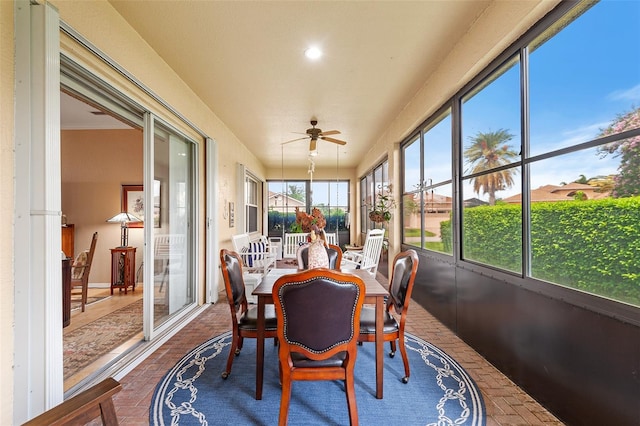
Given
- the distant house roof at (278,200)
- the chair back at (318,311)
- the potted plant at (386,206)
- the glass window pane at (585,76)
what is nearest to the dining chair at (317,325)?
the chair back at (318,311)

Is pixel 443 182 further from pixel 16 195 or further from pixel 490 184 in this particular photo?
pixel 16 195

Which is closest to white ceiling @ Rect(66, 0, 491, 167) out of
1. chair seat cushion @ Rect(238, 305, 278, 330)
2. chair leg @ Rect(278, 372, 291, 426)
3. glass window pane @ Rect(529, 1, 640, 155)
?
glass window pane @ Rect(529, 1, 640, 155)

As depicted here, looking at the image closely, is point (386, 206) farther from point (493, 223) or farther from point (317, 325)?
point (317, 325)

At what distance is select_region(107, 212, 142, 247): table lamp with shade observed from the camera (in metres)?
4.58

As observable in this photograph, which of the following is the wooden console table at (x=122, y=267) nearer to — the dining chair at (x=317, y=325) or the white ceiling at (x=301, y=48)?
the white ceiling at (x=301, y=48)

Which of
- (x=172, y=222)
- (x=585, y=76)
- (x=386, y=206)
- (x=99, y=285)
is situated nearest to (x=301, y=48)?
(x=585, y=76)

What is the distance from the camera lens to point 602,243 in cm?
148

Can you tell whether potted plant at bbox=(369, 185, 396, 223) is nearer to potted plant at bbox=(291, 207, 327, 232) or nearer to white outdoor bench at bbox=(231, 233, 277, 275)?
white outdoor bench at bbox=(231, 233, 277, 275)

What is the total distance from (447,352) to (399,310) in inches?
33.3

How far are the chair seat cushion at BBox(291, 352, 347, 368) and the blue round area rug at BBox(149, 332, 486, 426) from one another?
1.44ft

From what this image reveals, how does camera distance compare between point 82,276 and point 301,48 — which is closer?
point 301,48

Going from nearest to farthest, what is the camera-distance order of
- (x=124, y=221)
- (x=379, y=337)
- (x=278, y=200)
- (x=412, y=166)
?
(x=379, y=337)
(x=412, y=166)
(x=124, y=221)
(x=278, y=200)

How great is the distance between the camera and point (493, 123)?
2412mm

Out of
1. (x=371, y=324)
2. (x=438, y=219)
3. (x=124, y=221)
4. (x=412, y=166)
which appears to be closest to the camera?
(x=371, y=324)
